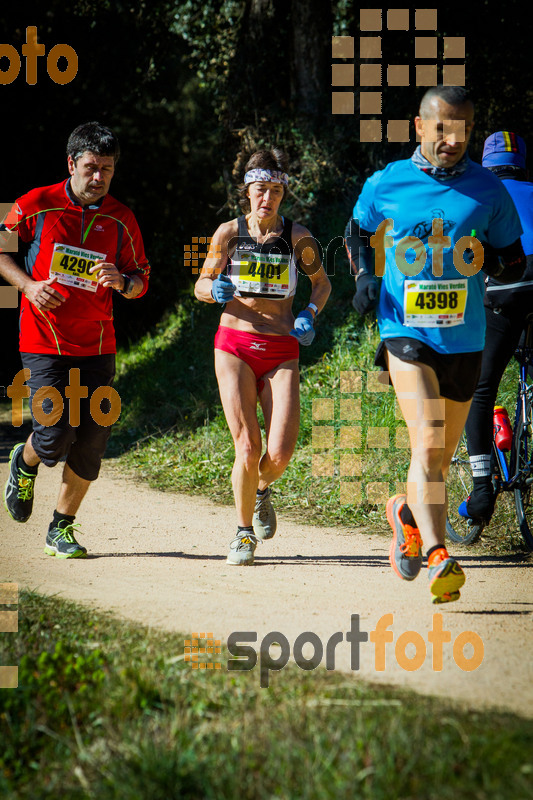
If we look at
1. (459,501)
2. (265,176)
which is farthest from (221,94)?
(459,501)

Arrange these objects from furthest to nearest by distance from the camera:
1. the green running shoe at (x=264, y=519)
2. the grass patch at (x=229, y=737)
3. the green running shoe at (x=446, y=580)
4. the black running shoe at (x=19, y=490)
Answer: the black running shoe at (x=19, y=490) < the green running shoe at (x=264, y=519) < the green running shoe at (x=446, y=580) < the grass patch at (x=229, y=737)

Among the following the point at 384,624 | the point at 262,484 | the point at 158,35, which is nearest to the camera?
the point at 384,624

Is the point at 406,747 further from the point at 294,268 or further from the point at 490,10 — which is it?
the point at 490,10

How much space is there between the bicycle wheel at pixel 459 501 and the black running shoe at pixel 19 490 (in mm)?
2877

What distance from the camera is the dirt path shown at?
3680mm

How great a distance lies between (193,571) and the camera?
5.45 meters

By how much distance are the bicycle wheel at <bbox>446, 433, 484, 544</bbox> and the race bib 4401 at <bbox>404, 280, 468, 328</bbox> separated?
1.92 metres

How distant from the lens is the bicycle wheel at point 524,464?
18.8 feet

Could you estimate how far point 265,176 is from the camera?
5.51m

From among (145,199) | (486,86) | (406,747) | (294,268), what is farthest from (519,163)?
(145,199)

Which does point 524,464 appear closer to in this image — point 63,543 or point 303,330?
point 303,330

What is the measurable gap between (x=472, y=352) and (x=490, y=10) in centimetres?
1003

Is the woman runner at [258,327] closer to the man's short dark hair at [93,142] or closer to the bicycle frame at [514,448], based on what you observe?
the man's short dark hair at [93,142]

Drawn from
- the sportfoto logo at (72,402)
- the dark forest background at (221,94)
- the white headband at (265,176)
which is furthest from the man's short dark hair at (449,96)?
the dark forest background at (221,94)
